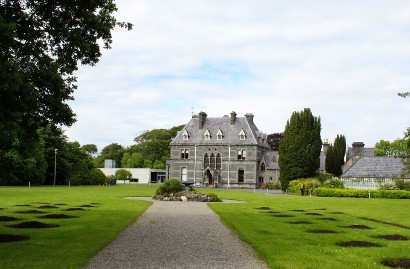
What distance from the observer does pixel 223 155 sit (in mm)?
83812

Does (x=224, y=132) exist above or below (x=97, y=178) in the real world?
above

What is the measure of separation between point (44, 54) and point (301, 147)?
51.2 metres

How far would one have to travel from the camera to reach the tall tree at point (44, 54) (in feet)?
40.8

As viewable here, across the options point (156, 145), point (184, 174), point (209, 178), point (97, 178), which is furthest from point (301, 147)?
point (156, 145)

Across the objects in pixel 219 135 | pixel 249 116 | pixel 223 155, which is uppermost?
pixel 249 116

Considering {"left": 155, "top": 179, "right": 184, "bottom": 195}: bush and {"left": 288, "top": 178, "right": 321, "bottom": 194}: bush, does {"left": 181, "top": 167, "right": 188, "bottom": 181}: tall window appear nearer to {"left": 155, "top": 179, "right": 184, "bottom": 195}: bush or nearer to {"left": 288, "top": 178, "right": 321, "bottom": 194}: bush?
{"left": 288, "top": 178, "right": 321, "bottom": 194}: bush

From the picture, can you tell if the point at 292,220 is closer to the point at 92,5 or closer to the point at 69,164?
the point at 92,5

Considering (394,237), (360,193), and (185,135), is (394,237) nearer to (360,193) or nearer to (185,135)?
(360,193)

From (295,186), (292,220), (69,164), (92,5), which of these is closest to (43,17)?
(92,5)

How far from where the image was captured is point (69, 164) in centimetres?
7894

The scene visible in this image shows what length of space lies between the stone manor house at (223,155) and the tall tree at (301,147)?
60.4 ft

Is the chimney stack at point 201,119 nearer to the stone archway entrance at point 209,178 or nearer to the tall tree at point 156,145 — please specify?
the stone archway entrance at point 209,178

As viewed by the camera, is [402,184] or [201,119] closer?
[402,184]

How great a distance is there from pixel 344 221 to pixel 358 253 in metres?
9.68
